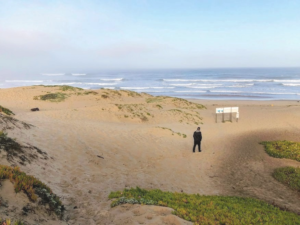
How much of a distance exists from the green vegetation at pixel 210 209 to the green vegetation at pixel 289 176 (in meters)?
3.06

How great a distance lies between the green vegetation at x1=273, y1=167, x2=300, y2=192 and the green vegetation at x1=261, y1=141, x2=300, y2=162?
1.77 metres

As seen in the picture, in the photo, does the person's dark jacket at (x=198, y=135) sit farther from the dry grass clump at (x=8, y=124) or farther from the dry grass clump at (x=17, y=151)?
the dry grass clump at (x=8, y=124)

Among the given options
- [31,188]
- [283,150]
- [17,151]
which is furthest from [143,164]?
[283,150]

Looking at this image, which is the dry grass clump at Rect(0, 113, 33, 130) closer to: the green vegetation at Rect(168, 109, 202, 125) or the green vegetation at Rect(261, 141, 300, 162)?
the green vegetation at Rect(261, 141, 300, 162)

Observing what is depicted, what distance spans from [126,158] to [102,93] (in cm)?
2244

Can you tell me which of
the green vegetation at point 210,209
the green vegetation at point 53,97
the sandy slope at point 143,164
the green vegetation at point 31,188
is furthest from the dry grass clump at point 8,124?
the green vegetation at point 53,97

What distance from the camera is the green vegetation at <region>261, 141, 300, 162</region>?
445 inches

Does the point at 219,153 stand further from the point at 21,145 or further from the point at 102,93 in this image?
the point at 102,93

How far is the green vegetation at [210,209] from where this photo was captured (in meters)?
4.88

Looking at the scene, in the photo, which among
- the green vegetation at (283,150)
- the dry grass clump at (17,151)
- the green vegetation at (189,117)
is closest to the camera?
the dry grass clump at (17,151)

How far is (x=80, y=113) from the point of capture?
19516 millimetres

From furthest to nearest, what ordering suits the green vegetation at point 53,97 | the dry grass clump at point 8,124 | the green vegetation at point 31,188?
the green vegetation at point 53,97
the dry grass clump at point 8,124
the green vegetation at point 31,188

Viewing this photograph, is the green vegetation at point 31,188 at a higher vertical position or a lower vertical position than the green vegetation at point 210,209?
higher

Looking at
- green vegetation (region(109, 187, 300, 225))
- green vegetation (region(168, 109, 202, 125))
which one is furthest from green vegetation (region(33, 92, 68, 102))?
green vegetation (region(109, 187, 300, 225))
